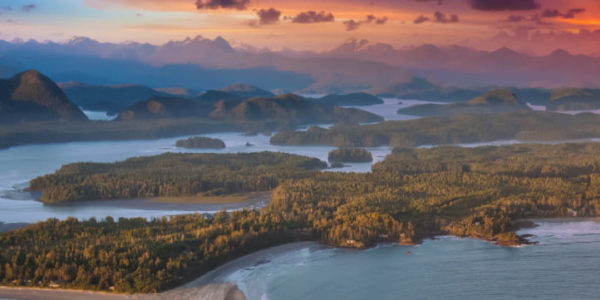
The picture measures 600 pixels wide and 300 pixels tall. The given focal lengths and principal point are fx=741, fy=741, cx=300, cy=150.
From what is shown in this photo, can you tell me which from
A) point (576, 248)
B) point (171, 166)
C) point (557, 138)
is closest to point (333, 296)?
point (576, 248)

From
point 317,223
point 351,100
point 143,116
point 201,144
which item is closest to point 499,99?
point 351,100

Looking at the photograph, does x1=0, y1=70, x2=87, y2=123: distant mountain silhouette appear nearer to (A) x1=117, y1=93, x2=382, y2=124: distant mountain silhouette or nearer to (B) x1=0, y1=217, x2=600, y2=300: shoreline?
(A) x1=117, y1=93, x2=382, y2=124: distant mountain silhouette

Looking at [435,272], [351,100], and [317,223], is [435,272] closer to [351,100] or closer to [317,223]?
[317,223]

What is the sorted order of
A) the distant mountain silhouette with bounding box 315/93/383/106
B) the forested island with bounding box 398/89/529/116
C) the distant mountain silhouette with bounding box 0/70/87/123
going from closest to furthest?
the distant mountain silhouette with bounding box 0/70/87/123 → the forested island with bounding box 398/89/529/116 → the distant mountain silhouette with bounding box 315/93/383/106

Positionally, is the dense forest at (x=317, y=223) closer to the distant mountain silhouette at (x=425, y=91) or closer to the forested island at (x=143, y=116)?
the forested island at (x=143, y=116)

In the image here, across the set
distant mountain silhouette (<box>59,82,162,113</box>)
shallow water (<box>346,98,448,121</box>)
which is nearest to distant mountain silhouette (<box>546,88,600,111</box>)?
shallow water (<box>346,98,448,121</box>)

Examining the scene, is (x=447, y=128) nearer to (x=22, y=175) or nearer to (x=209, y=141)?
(x=209, y=141)
